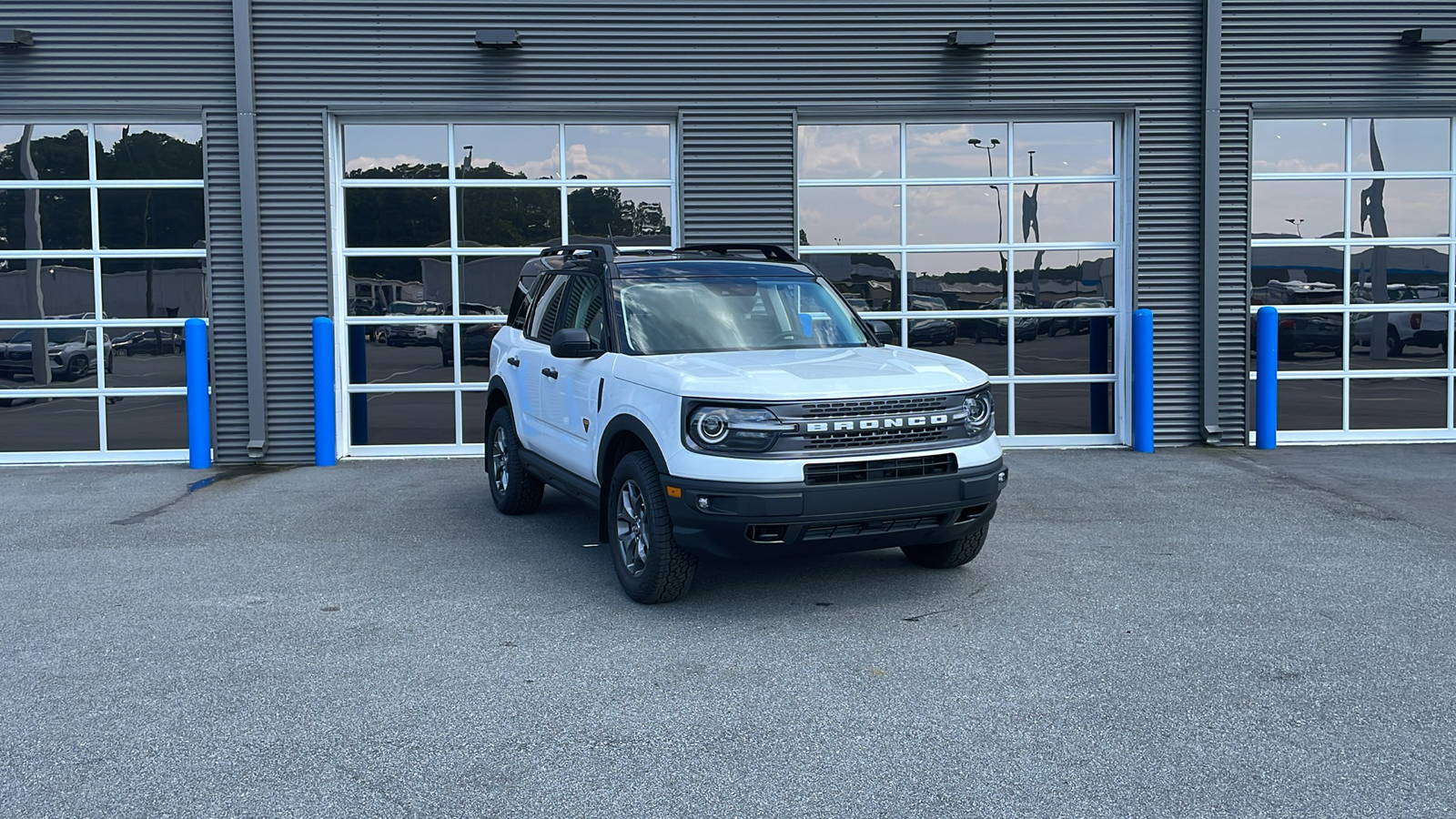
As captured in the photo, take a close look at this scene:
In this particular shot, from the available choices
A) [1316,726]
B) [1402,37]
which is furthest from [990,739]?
[1402,37]

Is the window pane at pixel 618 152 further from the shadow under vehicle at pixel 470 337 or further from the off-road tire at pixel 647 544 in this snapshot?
the off-road tire at pixel 647 544

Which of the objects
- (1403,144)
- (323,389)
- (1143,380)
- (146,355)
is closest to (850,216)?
(1143,380)

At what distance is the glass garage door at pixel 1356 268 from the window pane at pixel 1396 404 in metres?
0.01

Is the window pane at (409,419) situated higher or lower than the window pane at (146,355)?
lower

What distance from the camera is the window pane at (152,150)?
38.5 ft

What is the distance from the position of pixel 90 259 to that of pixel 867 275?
292 inches

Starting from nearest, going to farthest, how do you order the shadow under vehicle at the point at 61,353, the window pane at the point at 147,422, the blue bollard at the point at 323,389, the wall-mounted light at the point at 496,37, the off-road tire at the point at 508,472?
the off-road tire at the point at 508,472 < the blue bollard at the point at 323,389 < the wall-mounted light at the point at 496,37 < the shadow under vehicle at the point at 61,353 < the window pane at the point at 147,422

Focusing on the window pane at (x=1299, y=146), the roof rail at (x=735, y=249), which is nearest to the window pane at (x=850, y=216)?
the window pane at (x=1299, y=146)

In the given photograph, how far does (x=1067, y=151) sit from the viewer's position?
12.4 meters

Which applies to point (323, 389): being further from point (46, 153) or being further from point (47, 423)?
point (46, 153)

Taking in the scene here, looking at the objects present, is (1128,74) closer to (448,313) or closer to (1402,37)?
(1402,37)

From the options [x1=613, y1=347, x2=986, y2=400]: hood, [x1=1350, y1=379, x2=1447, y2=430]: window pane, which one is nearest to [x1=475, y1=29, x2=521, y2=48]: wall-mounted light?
[x1=613, y1=347, x2=986, y2=400]: hood

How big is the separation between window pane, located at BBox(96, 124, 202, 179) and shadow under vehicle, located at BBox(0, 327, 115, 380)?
1.56 m

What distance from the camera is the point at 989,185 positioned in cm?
1230
